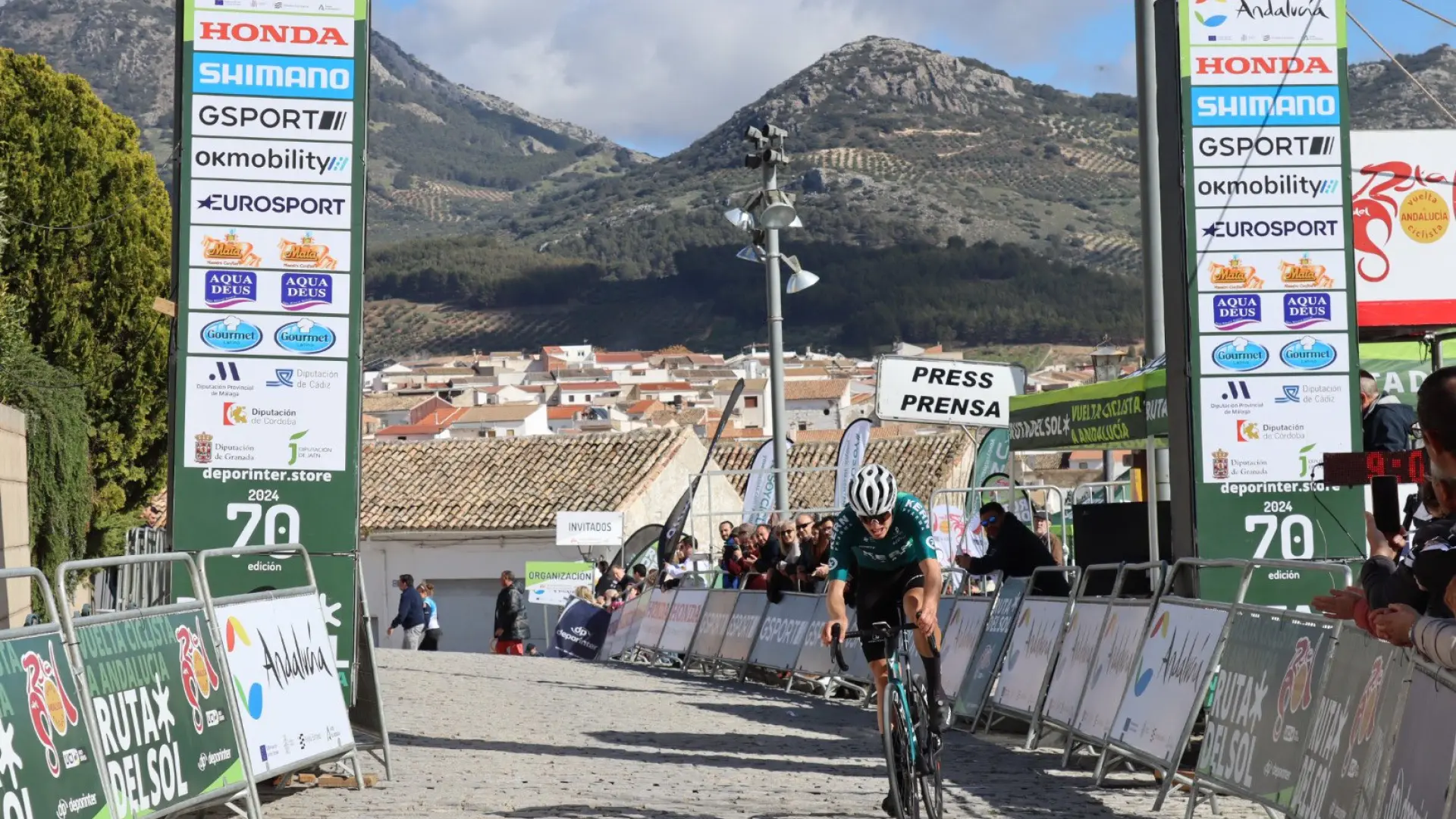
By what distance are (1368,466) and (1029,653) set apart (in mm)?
4291

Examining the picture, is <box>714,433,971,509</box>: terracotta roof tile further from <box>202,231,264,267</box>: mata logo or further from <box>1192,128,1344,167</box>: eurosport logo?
<box>202,231,264,267</box>: mata logo

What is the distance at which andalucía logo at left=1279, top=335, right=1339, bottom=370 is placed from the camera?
11.5 m

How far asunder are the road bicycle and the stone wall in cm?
669

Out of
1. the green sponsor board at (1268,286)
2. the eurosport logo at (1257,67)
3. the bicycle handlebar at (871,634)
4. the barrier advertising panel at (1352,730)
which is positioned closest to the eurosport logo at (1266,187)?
the green sponsor board at (1268,286)

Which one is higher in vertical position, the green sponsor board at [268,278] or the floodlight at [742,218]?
the floodlight at [742,218]

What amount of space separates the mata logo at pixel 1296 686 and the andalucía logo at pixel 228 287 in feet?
21.3

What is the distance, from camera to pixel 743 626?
21234 millimetres

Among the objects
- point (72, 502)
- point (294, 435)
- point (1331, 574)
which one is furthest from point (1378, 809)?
point (72, 502)

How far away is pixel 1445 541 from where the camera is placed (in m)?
5.47

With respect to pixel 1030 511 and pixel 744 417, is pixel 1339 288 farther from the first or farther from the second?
pixel 744 417

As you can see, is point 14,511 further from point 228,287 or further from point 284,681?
point 284,681

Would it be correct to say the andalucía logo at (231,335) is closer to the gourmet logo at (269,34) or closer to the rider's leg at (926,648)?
the gourmet logo at (269,34)

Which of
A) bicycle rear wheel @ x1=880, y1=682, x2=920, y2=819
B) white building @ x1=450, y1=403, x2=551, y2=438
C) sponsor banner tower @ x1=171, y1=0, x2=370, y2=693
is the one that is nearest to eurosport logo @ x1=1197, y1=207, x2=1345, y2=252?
bicycle rear wheel @ x1=880, y1=682, x2=920, y2=819

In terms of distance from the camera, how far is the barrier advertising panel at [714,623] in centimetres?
2211
